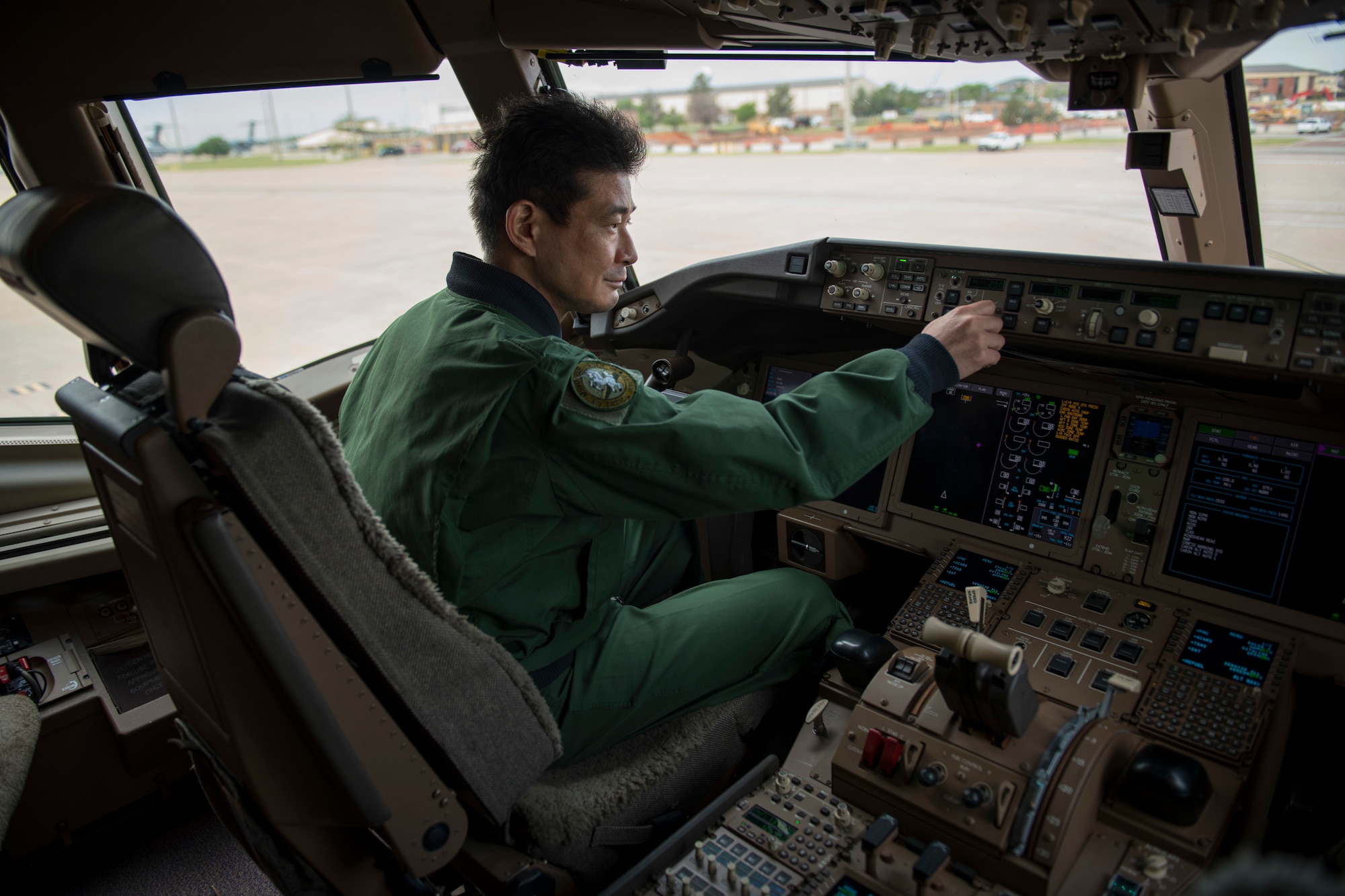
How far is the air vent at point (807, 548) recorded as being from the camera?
84.1 inches

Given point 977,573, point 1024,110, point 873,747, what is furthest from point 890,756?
point 1024,110

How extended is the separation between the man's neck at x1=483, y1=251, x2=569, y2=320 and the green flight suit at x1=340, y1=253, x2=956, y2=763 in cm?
4

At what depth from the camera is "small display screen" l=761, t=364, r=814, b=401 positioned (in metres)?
2.29

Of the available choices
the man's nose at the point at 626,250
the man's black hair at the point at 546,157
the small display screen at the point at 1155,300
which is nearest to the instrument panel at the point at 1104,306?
the small display screen at the point at 1155,300

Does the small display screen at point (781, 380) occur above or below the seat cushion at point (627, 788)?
above

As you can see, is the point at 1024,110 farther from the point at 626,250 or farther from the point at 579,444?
the point at 579,444

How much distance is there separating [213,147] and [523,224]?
182cm

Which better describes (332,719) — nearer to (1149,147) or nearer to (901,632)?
(901,632)

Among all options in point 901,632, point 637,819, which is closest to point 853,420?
point 901,632

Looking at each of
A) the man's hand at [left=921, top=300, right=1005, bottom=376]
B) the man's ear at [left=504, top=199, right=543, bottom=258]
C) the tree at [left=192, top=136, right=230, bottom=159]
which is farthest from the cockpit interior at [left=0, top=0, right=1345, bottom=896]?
the man's ear at [left=504, top=199, right=543, bottom=258]

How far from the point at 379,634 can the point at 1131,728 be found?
1.23m

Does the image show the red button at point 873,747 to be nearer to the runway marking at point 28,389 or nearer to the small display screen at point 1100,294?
the small display screen at point 1100,294

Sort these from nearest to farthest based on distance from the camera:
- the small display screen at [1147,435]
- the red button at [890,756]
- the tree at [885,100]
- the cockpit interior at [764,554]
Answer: the cockpit interior at [764,554] → the red button at [890,756] → the small display screen at [1147,435] → the tree at [885,100]

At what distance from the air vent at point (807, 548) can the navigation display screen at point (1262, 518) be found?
2.46 feet
